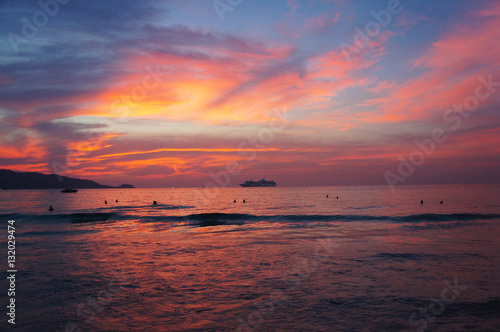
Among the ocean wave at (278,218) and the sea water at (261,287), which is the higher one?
the sea water at (261,287)

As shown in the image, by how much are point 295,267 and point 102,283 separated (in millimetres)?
10317

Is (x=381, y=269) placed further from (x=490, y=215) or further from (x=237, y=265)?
(x=490, y=215)

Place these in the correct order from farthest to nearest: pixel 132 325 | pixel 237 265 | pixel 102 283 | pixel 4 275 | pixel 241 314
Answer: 1. pixel 237 265
2. pixel 4 275
3. pixel 102 283
4. pixel 241 314
5. pixel 132 325

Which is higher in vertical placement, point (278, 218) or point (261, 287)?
point (261, 287)

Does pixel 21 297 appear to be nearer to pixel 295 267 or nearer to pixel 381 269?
pixel 295 267

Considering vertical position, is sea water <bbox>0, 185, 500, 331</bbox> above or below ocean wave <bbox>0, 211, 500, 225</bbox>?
above

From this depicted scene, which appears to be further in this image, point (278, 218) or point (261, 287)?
point (278, 218)

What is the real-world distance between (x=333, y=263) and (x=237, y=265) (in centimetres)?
587

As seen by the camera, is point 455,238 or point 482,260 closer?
point 482,260

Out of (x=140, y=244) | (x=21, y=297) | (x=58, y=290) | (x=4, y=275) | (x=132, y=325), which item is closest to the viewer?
(x=132, y=325)

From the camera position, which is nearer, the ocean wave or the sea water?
the sea water

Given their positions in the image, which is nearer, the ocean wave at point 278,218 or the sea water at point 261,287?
the sea water at point 261,287

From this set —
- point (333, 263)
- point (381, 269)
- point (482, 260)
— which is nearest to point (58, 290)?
point (333, 263)

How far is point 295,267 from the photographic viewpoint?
16734 mm
